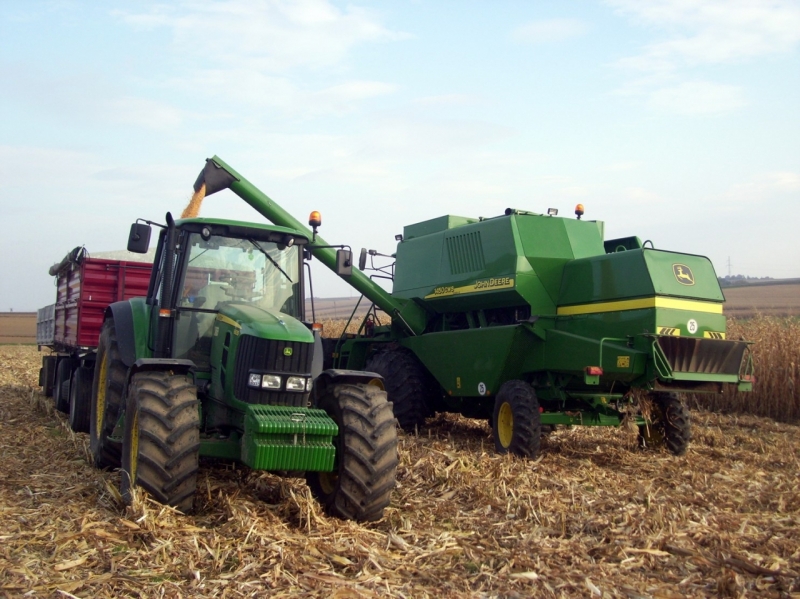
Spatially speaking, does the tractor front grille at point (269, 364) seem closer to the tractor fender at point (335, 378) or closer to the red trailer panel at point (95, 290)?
the tractor fender at point (335, 378)

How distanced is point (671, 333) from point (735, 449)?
229 cm

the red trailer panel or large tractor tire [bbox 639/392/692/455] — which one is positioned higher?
the red trailer panel

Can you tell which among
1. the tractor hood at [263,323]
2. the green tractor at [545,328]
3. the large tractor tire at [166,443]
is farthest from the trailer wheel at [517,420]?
the large tractor tire at [166,443]

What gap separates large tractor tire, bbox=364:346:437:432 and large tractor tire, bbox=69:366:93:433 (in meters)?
3.85

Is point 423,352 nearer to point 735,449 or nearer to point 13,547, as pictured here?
point 735,449

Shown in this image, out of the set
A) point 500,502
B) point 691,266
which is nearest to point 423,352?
point 691,266

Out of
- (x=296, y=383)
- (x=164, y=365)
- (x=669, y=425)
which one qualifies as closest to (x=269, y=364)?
(x=296, y=383)

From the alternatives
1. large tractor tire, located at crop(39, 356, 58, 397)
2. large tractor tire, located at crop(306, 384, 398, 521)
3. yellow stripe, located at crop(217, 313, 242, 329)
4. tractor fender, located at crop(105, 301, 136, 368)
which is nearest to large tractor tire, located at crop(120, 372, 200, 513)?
yellow stripe, located at crop(217, 313, 242, 329)

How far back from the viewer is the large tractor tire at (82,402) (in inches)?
394

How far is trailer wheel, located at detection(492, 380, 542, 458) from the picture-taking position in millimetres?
9312

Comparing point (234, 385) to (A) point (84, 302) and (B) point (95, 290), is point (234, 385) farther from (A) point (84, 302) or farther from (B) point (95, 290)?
(B) point (95, 290)

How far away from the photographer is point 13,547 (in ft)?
16.7

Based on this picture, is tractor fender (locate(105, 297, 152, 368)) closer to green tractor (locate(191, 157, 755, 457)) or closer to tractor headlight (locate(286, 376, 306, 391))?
tractor headlight (locate(286, 376, 306, 391))

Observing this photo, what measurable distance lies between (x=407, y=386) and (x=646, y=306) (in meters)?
3.79
